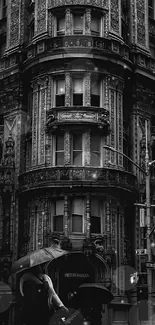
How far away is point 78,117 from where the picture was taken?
35156 millimetres

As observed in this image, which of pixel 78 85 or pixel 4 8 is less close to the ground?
pixel 4 8

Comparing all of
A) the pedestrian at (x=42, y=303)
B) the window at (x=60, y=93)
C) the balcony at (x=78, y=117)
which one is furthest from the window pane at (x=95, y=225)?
the pedestrian at (x=42, y=303)

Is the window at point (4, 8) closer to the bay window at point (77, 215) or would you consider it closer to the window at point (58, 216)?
the window at point (58, 216)

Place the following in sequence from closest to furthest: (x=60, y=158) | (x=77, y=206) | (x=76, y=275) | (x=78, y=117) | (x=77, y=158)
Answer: (x=76, y=275) → (x=77, y=206) → (x=78, y=117) → (x=77, y=158) → (x=60, y=158)

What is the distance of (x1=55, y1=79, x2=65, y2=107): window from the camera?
36500 millimetres

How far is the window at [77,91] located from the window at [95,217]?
629cm

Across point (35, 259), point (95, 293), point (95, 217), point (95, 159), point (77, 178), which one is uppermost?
point (95, 159)

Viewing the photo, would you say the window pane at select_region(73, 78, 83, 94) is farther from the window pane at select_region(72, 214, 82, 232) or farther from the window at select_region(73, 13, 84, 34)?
the window pane at select_region(72, 214, 82, 232)

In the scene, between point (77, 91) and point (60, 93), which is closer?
point (77, 91)

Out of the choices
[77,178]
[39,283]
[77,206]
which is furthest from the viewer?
[77,206]

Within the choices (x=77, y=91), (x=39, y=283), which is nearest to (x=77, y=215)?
(x=77, y=91)

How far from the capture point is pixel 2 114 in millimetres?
40594

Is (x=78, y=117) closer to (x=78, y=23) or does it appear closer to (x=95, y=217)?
(x=95, y=217)

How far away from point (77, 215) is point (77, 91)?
7779 millimetres
